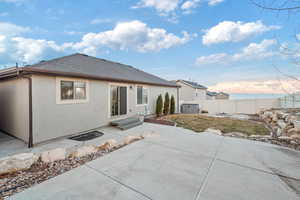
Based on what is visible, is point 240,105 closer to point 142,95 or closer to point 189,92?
point 189,92

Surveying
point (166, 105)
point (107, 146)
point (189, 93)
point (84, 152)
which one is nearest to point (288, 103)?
point (166, 105)

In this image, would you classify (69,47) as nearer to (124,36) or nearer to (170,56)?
(124,36)

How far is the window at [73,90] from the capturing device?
5.10m

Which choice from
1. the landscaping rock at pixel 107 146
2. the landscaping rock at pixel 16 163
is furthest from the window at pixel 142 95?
the landscaping rock at pixel 16 163

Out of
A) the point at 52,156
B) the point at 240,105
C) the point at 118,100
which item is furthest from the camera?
the point at 240,105

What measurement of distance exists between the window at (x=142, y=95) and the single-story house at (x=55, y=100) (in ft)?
4.26

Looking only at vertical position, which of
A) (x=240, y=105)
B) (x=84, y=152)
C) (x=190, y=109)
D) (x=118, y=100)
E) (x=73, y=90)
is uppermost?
(x=73, y=90)

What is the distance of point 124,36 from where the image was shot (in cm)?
1022

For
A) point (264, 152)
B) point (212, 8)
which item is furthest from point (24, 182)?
point (212, 8)

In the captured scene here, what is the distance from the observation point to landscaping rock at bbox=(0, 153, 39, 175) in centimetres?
262

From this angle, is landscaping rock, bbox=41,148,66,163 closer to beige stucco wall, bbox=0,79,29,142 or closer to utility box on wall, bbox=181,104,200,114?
beige stucco wall, bbox=0,79,29,142

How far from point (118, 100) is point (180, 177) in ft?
19.3

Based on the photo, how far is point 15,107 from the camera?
→ 535 centimetres

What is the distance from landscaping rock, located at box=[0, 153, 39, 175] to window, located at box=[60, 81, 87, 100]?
262 centimetres
